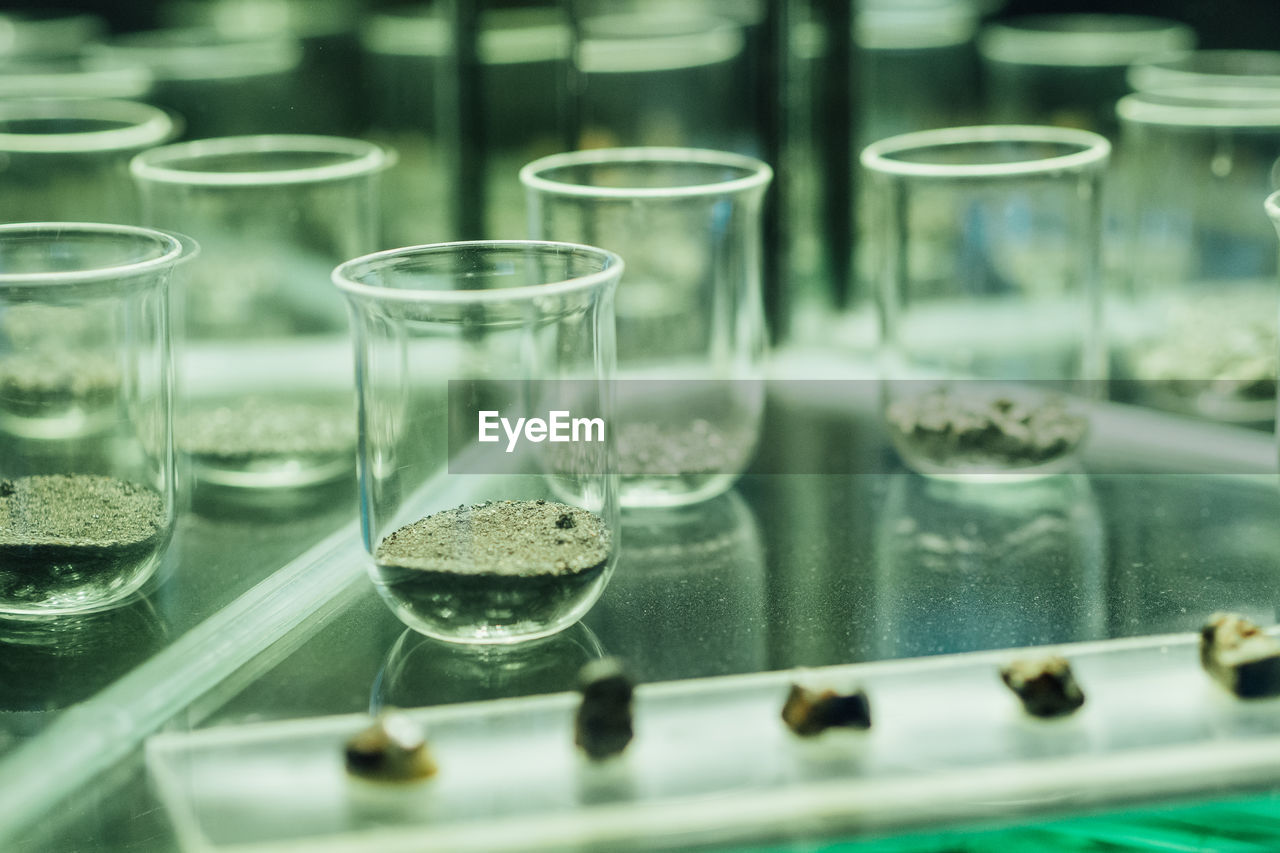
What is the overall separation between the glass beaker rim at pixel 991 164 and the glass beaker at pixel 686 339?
123mm

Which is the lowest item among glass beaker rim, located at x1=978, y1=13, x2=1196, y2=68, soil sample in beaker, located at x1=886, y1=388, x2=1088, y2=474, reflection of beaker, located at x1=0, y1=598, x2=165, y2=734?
reflection of beaker, located at x1=0, y1=598, x2=165, y2=734

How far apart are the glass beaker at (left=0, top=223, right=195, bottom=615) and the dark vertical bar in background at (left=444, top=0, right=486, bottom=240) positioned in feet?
1.91

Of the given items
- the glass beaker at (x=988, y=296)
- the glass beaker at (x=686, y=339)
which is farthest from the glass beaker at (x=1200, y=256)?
the glass beaker at (x=686, y=339)

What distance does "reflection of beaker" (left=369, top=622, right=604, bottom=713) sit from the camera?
893 millimetres

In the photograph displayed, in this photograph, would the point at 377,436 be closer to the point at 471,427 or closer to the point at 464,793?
the point at 471,427

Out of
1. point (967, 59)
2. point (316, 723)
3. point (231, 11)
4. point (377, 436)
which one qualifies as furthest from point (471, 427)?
point (231, 11)

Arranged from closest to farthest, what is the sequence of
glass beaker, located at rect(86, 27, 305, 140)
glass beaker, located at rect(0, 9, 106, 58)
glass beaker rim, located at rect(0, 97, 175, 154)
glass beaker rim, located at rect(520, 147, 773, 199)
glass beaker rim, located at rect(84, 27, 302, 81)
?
glass beaker rim, located at rect(520, 147, 773, 199)
glass beaker rim, located at rect(0, 97, 175, 154)
glass beaker, located at rect(86, 27, 305, 140)
glass beaker rim, located at rect(84, 27, 302, 81)
glass beaker, located at rect(0, 9, 106, 58)

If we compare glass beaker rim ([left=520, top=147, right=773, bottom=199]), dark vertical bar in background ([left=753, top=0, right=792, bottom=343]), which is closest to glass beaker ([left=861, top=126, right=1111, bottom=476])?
glass beaker rim ([left=520, top=147, right=773, bottom=199])

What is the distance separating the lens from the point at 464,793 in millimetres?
792

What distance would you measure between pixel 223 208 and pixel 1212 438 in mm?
961

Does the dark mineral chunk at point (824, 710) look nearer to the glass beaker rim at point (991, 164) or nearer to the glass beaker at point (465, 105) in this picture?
the glass beaker rim at point (991, 164)

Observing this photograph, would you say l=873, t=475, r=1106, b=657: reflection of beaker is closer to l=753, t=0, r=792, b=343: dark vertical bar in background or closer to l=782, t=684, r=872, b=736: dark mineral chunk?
Result: l=782, t=684, r=872, b=736: dark mineral chunk

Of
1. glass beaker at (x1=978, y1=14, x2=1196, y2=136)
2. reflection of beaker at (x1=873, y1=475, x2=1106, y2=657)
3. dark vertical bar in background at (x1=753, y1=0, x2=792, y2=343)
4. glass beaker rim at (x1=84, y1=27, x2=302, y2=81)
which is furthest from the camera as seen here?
glass beaker at (x1=978, y1=14, x2=1196, y2=136)

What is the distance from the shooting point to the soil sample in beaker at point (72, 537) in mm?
945
